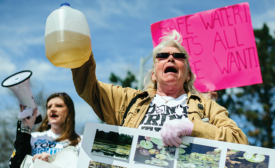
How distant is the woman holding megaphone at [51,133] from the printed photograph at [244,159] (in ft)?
5.39

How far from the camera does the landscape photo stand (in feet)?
4.69

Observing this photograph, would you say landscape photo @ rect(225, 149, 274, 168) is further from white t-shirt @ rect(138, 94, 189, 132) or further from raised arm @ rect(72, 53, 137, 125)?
raised arm @ rect(72, 53, 137, 125)

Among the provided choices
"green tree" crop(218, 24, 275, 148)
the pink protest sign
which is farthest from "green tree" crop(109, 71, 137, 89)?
the pink protest sign

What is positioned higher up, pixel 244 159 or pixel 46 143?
pixel 244 159

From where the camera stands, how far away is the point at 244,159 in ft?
4.75

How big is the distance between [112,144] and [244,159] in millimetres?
847

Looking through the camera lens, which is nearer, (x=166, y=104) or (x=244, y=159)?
(x=244, y=159)

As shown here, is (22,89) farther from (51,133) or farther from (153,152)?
(153,152)

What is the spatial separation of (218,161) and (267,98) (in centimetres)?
1890

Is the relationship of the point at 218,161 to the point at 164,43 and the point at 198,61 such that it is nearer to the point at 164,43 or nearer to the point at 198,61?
the point at 164,43

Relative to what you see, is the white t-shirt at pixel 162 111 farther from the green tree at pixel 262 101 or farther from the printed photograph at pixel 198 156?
the green tree at pixel 262 101

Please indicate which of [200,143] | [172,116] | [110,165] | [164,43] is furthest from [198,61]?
[110,165]

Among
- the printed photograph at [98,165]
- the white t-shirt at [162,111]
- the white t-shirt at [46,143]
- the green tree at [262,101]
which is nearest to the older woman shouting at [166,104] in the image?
the white t-shirt at [162,111]

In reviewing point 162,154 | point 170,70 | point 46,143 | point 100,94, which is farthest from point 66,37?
point 46,143
